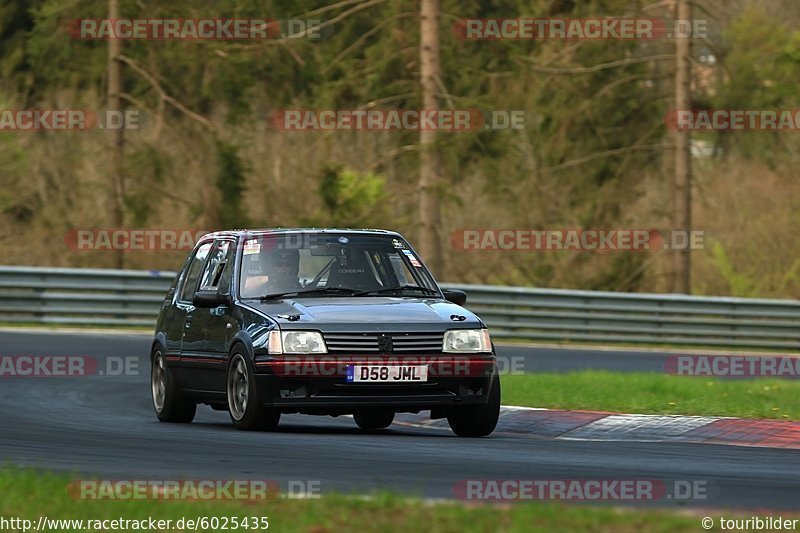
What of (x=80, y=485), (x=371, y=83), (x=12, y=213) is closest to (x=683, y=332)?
(x=371, y=83)

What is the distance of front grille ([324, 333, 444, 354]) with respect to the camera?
38.5 feet

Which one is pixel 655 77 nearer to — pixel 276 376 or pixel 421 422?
pixel 421 422

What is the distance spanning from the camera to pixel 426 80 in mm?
29156

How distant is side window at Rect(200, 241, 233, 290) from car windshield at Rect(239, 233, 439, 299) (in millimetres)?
329

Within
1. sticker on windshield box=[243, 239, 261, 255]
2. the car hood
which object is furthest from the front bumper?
sticker on windshield box=[243, 239, 261, 255]

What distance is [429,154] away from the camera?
30125mm

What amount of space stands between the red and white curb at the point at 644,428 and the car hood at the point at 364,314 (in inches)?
68.0

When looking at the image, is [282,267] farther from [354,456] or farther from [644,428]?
[644,428]

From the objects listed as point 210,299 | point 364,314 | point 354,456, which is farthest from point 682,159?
point 354,456

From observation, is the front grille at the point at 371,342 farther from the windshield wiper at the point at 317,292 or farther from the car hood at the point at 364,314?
the windshield wiper at the point at 317,292

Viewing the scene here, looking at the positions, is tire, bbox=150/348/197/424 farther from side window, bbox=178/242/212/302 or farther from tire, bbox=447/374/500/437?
tire, bbox=447/374/500/437

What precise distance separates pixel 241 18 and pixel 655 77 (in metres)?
9.23

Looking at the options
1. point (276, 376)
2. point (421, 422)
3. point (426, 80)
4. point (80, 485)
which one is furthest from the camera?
point (426, 80)

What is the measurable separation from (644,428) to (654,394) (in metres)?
3.09
